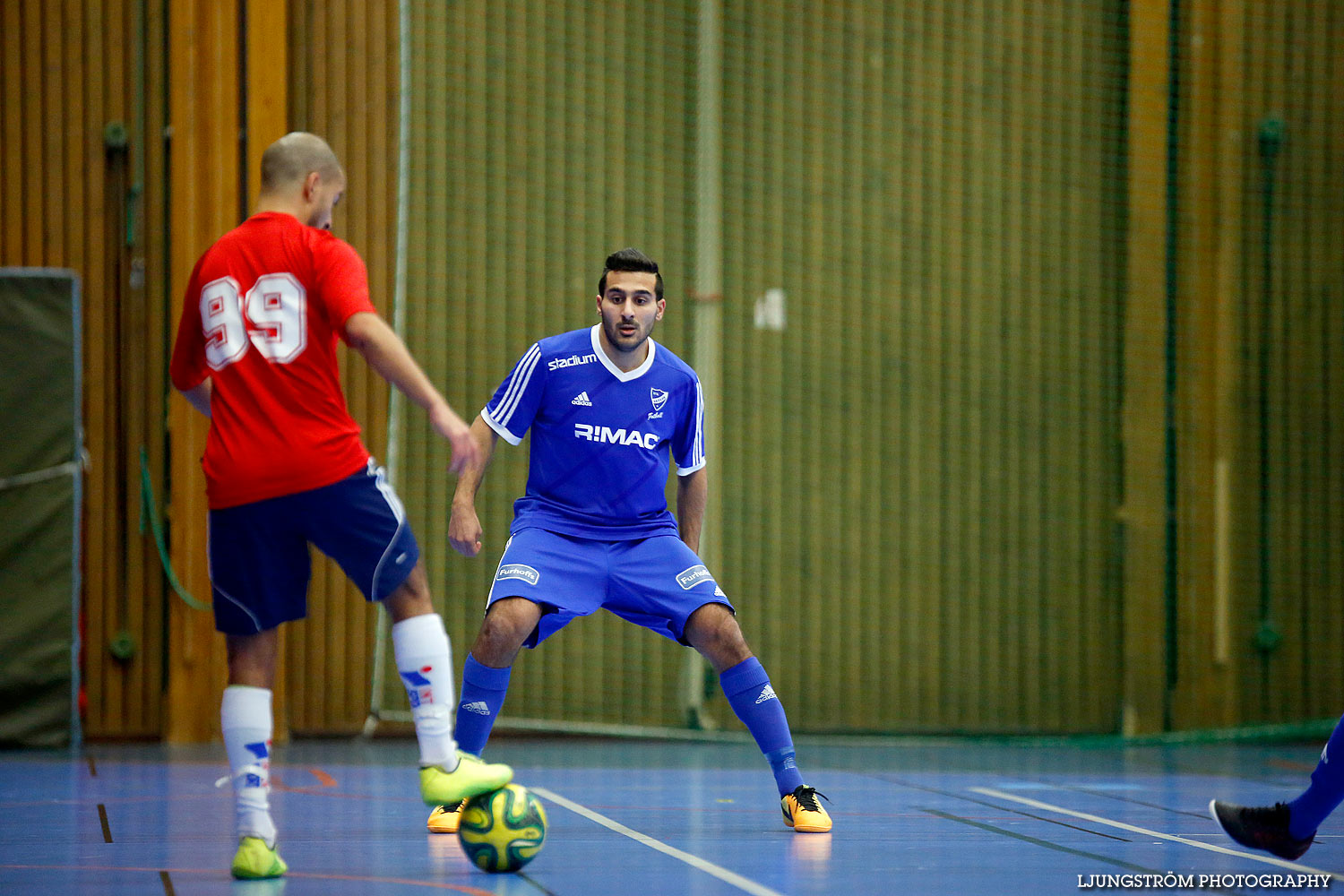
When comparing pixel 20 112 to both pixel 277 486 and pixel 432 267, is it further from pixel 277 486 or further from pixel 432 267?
pixel 277 486

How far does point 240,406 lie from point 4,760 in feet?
15.1

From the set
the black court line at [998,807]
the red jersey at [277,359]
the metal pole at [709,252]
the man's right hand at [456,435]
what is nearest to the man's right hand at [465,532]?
the red jersey at [277,359]

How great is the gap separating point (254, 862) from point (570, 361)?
7.25 ft

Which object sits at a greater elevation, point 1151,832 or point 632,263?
point 632,263

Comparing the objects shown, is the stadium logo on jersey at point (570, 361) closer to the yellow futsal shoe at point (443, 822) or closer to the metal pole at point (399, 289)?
the yellow futsal shoe at point (443, 822)

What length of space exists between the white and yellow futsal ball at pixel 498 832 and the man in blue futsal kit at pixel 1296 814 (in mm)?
1873

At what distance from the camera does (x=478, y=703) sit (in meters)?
5.02

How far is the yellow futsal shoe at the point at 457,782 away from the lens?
4.01 meters

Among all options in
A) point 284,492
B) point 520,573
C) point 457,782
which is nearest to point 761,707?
point 520,573

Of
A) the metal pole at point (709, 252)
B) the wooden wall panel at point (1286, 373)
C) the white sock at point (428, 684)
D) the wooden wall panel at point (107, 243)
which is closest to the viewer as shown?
the white sock at point (428, 684)

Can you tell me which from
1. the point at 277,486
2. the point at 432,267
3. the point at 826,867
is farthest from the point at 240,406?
the point at 432,267

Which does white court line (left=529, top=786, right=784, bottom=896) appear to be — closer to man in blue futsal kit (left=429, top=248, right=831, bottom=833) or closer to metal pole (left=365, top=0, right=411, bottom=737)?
man in blue futsal kit (left=429, top=248, right=831, bottom=833)

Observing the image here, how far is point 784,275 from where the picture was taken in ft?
31.1

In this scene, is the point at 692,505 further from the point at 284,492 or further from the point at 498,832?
the point at 284,492
